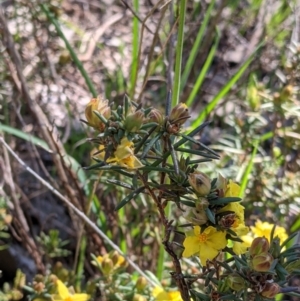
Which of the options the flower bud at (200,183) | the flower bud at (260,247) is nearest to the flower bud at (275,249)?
the flower bud at (260,247)

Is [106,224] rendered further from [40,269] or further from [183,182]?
[183,182]

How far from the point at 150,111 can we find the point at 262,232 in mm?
438

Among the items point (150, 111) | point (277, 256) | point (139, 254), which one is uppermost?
point (150, 111)

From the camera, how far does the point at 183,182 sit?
2.92ft

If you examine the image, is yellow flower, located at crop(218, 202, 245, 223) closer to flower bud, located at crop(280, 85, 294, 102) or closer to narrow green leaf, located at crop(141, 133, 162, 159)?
narrow green leaf, located at crop(141, 133, 162, 159)

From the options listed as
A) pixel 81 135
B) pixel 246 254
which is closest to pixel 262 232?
pixel 246 254

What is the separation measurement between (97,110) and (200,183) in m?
0.20

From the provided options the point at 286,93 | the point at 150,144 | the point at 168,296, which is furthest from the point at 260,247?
the point at 286,93

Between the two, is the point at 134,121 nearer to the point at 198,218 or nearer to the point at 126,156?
the point at 126,156

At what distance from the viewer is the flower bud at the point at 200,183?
844 millimetres

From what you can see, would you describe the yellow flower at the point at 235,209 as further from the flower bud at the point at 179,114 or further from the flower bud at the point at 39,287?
the flower bud at the point at 39,287

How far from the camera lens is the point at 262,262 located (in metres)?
0.82

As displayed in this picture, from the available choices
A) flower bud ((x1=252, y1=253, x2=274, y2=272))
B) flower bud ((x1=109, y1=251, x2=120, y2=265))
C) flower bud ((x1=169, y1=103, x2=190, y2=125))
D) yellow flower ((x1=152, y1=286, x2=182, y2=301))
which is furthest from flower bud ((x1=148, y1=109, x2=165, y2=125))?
flower bud ((x1=109, y1=251, x2=120, y2=265))

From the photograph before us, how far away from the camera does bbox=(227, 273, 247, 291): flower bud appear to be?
866 millimetres
